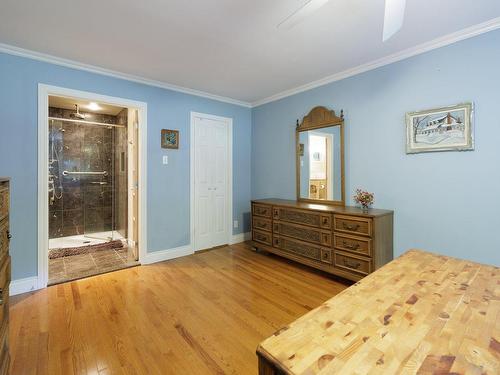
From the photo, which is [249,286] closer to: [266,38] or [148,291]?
[148,291]

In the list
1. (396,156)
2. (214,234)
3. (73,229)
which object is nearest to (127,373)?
(214,234)

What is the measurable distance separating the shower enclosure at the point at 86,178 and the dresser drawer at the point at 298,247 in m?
2.76

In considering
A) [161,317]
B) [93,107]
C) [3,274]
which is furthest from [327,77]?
[93,107]

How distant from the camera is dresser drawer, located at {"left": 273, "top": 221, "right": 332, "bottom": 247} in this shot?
9.34 feet

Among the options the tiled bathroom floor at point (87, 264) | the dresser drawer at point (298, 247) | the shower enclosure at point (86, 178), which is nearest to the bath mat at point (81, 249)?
the tiled bathroom floor at point (87, 264)

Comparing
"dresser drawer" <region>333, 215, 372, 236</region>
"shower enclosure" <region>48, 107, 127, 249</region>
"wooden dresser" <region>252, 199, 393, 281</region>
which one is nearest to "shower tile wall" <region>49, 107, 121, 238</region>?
"shower enclosure" <region>48, 107, 127, 249</region>

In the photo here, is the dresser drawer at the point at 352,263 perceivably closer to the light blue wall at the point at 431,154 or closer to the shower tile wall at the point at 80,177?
the light blue wall at the point at 431,154

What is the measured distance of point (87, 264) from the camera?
3.26 meters

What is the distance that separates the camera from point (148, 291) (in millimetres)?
2555

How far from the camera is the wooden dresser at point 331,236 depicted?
2.49m

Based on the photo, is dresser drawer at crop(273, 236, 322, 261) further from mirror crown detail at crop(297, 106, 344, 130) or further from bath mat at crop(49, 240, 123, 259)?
bath mat at crop(49, 240, 123, 259)

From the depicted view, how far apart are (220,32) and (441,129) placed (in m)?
2.17

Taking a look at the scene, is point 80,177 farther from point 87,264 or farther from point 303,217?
point 303,217

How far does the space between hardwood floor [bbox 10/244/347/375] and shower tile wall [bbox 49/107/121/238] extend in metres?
2.27
